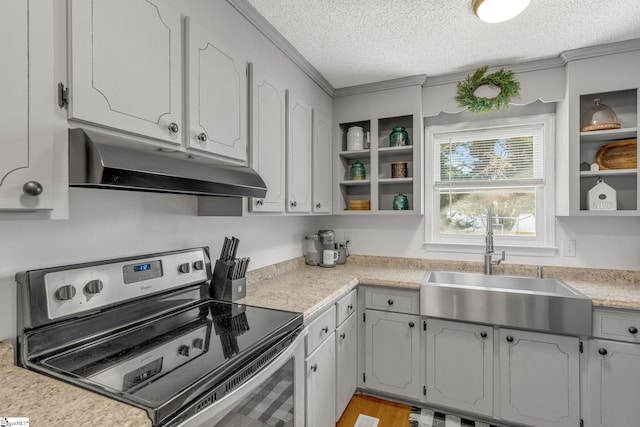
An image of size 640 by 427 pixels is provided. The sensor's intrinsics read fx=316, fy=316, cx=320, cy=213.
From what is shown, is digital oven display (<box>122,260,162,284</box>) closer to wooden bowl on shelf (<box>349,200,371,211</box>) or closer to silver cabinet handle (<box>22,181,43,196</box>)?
silver cabinet handle (<box>22,181,43,196</box>)

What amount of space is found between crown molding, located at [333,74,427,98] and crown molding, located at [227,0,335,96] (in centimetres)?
20

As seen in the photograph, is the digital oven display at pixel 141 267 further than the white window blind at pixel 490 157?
No

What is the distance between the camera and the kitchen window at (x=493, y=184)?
239 centimetres

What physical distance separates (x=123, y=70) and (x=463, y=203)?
246 centimetres

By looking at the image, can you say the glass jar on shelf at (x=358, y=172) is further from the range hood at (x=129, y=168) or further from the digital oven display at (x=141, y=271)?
the digital oven display at (x=141, y=271)

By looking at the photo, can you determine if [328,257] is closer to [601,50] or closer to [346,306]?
[346,306]

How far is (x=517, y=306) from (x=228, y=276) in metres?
1.66

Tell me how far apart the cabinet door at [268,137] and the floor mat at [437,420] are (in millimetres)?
1610

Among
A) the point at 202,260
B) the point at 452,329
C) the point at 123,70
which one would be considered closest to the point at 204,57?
the point at 123,70

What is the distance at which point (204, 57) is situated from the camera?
1296mm

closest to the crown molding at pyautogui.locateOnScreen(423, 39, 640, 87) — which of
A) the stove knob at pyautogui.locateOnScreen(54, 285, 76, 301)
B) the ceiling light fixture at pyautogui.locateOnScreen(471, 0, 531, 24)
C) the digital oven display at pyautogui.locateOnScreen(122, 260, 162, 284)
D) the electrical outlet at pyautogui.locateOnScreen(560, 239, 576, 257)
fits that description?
the ceiling light fixture at pyautogui.locateOnScreen(471, 0, 531, 24)

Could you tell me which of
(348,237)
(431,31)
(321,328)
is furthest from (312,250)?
(431,31)

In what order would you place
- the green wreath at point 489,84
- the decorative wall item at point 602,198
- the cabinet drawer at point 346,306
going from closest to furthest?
the cabinet drawer at point 346,306 → the decorative wall item at point 602,198 → the green wreath at point 489,84

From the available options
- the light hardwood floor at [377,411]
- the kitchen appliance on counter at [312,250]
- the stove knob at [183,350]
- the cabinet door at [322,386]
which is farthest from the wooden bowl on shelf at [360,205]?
the stove knob at [183,350]
